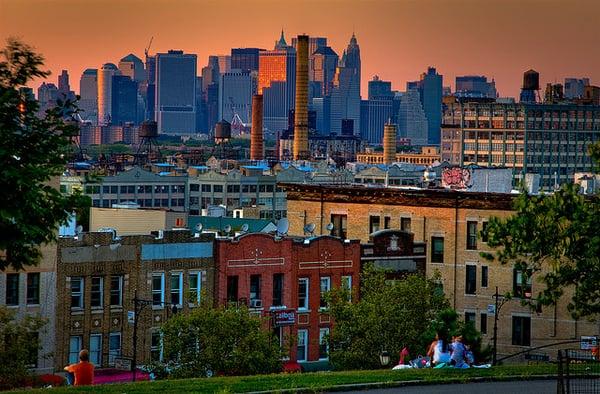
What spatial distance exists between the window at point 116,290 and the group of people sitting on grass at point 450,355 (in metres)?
27.1

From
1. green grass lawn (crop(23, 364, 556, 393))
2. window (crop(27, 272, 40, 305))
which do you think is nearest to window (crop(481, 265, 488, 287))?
window (crop(27, 272, 40, 305))

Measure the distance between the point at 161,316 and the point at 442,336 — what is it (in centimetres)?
2824

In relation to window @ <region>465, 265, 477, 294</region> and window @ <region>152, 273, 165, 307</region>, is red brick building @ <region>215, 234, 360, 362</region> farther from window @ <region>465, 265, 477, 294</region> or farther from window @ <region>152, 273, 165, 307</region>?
window @ <region>465, 265, 477, 294</region>

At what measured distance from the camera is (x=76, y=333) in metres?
70.4

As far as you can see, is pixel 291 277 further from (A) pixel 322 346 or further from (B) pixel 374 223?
(B) pixel 374 223

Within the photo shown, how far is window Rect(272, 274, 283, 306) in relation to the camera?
78875mm

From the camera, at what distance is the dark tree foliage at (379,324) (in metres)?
68.9

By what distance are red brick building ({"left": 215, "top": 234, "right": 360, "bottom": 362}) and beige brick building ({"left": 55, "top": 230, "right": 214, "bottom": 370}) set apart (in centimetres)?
191

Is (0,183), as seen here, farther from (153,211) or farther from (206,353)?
(153,211)

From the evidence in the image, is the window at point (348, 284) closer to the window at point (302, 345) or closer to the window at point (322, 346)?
the window at point (322, 346)

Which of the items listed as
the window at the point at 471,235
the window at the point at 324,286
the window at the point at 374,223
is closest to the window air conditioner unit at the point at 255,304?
the window at the point at 324,286

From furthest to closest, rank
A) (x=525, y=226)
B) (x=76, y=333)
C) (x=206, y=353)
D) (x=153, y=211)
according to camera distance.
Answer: (x=153, y=211) < (x=76, y=333) < (x=206, y=353) < (x=525, y=226)

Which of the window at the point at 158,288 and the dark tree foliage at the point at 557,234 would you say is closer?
the dark tree foliage at the point at 557,234

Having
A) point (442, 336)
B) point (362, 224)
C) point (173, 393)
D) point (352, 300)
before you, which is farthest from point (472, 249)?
point (173, 393)
